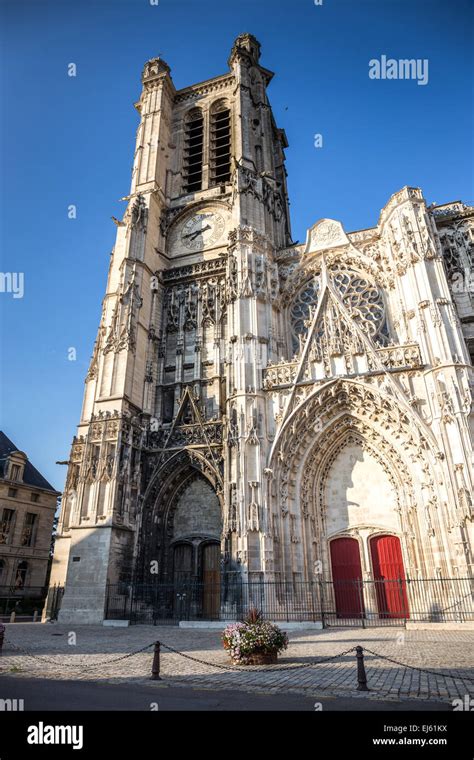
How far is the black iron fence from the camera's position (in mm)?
13266

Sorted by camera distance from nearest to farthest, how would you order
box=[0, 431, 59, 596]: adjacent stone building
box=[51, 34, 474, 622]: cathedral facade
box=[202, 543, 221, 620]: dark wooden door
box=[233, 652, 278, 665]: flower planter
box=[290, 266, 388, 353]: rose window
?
box=[233, 652, 278, 665]: flower planter < box=[51, 34, 474, 622]: cathedral facade < box=[202, 543, 221, 620]: dark wooden door < box=[290, 266, 388, 353]: rose window < box=[0, 431, 59, 596]: adjacent stone building

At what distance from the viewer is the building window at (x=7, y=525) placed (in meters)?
29.3

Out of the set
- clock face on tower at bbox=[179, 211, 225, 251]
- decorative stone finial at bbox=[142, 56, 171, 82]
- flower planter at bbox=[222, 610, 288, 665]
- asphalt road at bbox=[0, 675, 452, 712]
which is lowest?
asphalt road at bbox=[0, 675, 452, 712]

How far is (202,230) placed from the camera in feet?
80.6

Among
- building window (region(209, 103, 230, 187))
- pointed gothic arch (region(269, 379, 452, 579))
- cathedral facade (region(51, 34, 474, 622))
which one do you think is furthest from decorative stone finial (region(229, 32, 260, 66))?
pointed gothic arch (region(269, 379, 452, 579))

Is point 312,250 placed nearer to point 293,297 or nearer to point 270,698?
point 293,297

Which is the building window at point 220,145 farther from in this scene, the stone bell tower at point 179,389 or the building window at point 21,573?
the building window at point 21,573

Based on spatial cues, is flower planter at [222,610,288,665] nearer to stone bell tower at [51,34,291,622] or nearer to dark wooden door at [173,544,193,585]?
Answer: stone bell tower at [51,34,291,622]

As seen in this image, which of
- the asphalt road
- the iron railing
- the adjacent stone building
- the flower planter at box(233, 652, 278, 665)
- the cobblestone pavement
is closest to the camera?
the asphalt road

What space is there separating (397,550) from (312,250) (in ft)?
42.0

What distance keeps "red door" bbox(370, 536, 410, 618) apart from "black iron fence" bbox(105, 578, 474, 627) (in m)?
A: 0.03

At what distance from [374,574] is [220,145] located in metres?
24.5

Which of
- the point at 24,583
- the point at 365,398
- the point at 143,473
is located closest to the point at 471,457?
the point at 365,398

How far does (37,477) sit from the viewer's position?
111 feet
